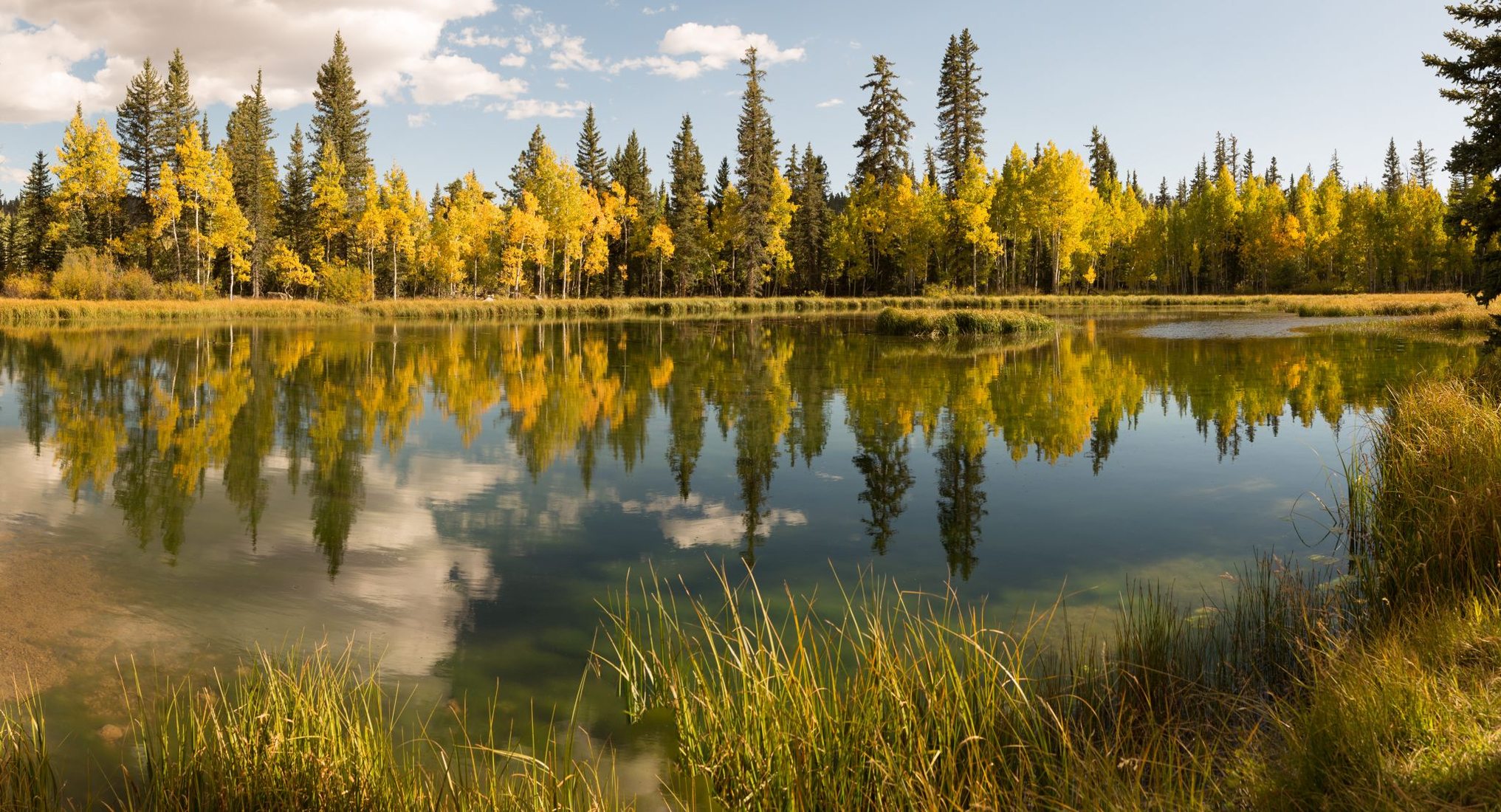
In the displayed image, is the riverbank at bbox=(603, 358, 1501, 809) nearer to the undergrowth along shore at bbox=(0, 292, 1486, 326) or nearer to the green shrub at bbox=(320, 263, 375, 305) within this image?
the undergrowth along shore at bbox=(0, 292, 1486, 326)

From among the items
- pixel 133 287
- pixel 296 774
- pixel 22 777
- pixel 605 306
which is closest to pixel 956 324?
pixel 605 306

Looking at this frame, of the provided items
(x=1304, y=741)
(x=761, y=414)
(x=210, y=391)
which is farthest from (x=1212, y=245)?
(x=1304, y=741)

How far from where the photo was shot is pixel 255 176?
63688 millimetres

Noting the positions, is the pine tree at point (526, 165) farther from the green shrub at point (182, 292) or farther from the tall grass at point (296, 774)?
the tall grass at point (296, 774)

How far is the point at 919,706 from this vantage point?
4621mm

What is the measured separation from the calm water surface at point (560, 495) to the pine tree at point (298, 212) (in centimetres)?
4349

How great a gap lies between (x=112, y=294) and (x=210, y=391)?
39259 mm

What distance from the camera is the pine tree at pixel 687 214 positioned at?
70.4 metres

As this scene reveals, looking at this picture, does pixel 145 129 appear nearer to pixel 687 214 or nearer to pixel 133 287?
pixel 133 287

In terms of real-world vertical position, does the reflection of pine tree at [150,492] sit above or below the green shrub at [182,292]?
below

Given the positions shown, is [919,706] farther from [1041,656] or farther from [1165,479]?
[1165,479]

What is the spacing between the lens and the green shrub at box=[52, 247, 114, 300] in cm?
4916

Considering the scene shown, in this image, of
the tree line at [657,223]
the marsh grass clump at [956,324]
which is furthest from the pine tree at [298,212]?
the marsh grass clump at [956,324]

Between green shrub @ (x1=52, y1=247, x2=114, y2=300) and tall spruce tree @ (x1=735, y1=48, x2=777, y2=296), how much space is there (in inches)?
1589
